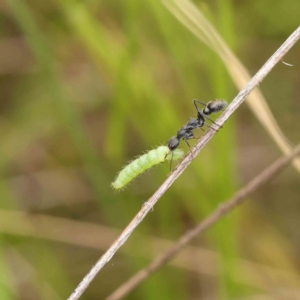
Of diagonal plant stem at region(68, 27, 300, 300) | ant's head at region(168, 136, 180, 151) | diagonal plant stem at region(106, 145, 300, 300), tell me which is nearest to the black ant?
ant's head at region(168, 136, 180, 151)

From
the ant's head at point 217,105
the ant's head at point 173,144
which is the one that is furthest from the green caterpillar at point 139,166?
the ant's head at point 217,105

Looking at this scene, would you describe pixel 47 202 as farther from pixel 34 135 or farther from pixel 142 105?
pixel 142 105

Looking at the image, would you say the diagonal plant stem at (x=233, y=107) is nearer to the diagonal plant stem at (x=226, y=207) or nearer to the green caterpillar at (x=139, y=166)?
the green caterpillar at (x=139, y=166)

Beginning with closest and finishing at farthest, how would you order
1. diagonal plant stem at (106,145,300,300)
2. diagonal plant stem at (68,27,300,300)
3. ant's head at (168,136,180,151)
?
diagonal plant stem at (68,27,300,300) < diagonal plant stem at (106,145,300,300) < ant's head at (168,136,180,151)

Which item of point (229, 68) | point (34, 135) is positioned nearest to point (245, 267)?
point (229, 68)

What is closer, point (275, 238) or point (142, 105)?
point (142, 105)

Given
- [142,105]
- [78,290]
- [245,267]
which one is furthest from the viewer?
[245,267]

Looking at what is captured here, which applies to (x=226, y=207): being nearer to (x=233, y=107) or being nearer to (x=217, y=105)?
(x=217, y=105)

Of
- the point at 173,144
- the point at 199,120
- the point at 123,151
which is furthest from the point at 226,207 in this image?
the point at 123,151

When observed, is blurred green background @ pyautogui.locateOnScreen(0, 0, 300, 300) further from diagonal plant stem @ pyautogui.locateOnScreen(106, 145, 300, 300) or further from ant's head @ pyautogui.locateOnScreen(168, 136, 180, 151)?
ant's head @ pyautogui.locateOnScreen(168, 136, 180, 151)
